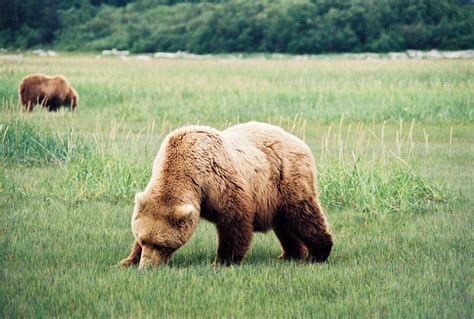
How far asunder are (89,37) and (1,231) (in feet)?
A: 48.8

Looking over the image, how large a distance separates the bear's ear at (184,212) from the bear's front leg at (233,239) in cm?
51

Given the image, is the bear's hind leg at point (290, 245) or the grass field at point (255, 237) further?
the bear's hind leg at point (290, 245)

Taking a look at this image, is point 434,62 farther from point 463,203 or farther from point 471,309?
point 471,309

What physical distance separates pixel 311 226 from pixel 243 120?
1298cm

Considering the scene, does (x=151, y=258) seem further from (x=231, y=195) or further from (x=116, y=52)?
(x=116, y=52)

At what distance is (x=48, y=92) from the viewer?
19.5 m

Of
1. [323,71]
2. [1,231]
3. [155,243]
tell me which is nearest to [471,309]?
[155,243]

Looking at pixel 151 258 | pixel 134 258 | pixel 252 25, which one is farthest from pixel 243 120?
pixel 151 258

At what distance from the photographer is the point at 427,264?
7.11 metres

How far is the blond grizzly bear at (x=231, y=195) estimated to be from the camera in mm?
6348

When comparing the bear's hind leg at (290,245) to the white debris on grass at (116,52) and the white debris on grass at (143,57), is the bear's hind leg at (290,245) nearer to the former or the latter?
the white debris on grass at (116,52)

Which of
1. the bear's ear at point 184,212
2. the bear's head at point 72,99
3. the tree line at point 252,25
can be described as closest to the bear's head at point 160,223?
the bear's ear at point 184,212

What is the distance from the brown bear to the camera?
739 inches

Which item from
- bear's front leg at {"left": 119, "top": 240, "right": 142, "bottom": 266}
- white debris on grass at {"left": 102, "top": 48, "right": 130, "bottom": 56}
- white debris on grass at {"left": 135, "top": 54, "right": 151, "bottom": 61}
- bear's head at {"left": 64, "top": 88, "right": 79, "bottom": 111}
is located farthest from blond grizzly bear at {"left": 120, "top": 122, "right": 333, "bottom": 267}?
white debris on grass at {"left": 135, "top": 54, "right": 151, "bottom": 61}
